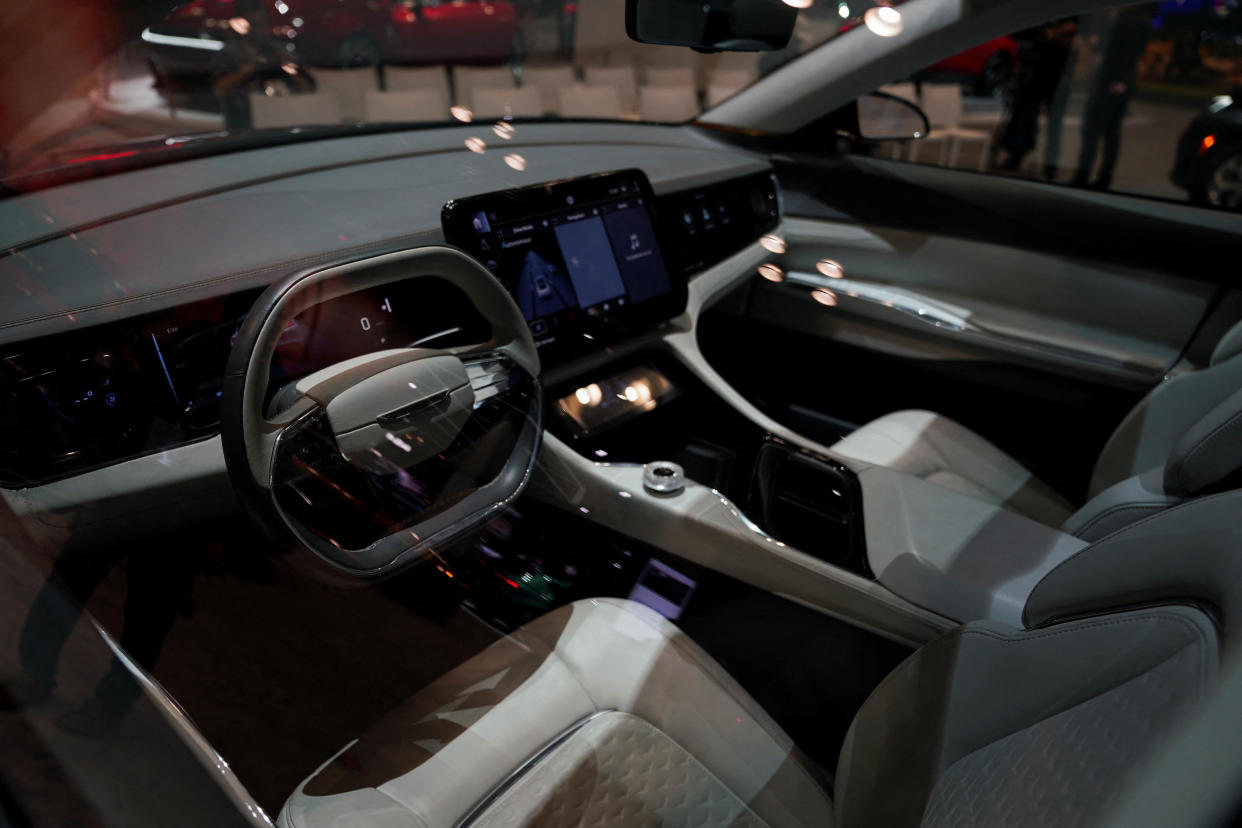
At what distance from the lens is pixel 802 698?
3.59ft

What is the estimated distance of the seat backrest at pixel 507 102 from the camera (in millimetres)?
1923

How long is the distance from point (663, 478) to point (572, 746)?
1.52 feet

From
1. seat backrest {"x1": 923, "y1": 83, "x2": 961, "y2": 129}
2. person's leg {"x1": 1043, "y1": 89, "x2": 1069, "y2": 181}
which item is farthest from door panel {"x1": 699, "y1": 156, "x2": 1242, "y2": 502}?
person's leg {"x1": 1043, "y1": 89, "x2": 1069, "y2": 181}

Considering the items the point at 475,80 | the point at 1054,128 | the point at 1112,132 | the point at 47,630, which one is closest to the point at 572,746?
the point at 47,630

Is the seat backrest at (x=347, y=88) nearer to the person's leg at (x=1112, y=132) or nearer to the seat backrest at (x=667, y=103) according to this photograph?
the seat backrest at (x=667, y=103)

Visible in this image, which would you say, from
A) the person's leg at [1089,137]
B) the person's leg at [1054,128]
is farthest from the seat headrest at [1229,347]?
the person's leg at [1054,128]

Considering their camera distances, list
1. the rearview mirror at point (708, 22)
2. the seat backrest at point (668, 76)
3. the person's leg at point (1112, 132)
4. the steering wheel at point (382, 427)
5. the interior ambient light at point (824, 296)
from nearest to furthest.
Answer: the steering wheel at point (382, 427) < the rearview mirror at point (708, 22) < the interior ambient light at point (824, 296) < the seat backrest at point (668, 76) < the person's leg at point (1112, 132)

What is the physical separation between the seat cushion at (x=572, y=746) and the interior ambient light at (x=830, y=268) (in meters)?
1.31

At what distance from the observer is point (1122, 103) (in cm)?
490

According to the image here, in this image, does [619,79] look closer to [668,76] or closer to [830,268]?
[668,76]

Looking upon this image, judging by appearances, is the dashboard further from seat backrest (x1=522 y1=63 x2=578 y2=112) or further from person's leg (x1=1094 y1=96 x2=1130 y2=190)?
person's leg (x1=1094 y1=96 x2=1130 y2=190)

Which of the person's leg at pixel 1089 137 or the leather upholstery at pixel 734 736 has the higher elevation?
the leather upholstery at pixel 734 736

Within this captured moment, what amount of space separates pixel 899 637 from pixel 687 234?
1024 millimetres

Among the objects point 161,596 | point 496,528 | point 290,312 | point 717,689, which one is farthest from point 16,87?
point 717,689
